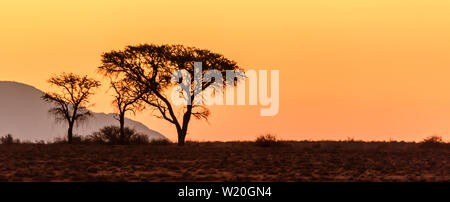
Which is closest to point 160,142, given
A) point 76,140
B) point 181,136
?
point 181,136

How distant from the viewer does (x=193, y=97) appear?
148 feet

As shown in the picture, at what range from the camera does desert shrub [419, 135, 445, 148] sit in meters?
42.6

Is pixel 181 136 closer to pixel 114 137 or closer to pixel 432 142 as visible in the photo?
pixel 114 137

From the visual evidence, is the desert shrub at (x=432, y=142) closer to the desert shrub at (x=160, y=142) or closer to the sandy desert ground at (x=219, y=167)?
the sandy desert ground at (x=219, y=167)

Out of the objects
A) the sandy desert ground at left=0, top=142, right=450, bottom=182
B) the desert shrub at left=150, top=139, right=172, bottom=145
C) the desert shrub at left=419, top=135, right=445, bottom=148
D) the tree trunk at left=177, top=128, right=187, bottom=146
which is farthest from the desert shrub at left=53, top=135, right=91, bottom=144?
the desert shrub at left=419, top=135, right=445, bottom=148

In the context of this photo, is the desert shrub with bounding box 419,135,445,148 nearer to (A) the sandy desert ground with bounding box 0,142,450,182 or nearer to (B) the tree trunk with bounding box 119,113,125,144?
(A) the sandy desert ground with bounding box 0,142,450,182

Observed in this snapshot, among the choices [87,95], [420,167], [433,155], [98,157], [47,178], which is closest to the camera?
[47,178]

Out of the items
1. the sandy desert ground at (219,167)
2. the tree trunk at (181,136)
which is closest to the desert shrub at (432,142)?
the sandy desert ground at (219,167)

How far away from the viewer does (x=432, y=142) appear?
4334cm

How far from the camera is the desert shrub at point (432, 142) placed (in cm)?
4259
